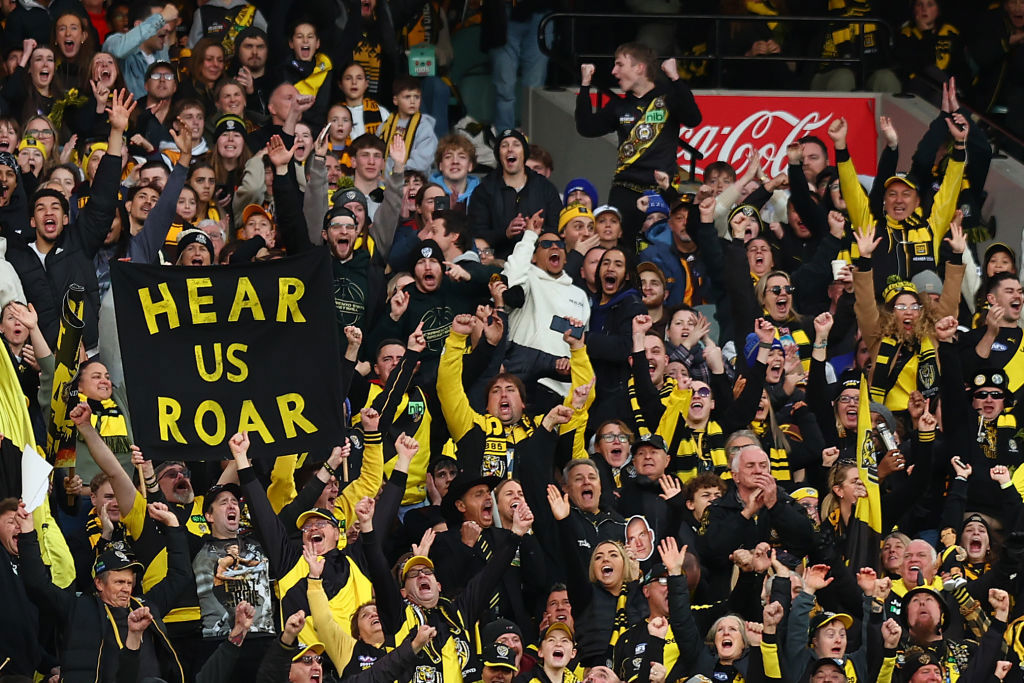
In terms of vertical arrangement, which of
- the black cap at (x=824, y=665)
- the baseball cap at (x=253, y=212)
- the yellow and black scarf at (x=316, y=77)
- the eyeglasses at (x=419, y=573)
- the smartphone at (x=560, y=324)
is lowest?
the black cap at (x=824, y=665)

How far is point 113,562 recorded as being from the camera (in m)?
13.7

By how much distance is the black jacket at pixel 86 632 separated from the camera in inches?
526

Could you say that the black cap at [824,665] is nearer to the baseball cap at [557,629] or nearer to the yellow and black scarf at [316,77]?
the baseball cap at [557,629]

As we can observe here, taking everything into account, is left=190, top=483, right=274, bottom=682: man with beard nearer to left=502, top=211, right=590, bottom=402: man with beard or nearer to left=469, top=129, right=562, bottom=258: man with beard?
left=502, top=211, right=590, bottom=402: man with beard

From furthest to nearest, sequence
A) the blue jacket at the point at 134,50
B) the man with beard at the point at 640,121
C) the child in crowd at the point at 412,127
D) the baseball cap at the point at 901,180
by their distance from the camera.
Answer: the child in crowd at the point at 412,127
the baseball cap at the point at 901,180
the man with beard at the point at 640,121
the blue jacket at the point at 134,50

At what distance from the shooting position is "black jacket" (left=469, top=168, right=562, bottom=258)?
56.8 ft

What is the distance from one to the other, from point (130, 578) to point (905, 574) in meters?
4.86

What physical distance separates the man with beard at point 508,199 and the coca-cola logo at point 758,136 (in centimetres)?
280

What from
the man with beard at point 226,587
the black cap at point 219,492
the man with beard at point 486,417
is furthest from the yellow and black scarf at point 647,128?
the man with beard at point 226,587

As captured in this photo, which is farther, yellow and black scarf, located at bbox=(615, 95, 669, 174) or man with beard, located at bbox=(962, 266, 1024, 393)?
yellow and black scarf, located at bbox=(615, 95, 669, 174)

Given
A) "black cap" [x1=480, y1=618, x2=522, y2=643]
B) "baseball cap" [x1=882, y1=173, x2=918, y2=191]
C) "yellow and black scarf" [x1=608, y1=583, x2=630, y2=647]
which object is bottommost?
"yellow and black scarf" [x1=608, y1=583, x2=630, y2=647]

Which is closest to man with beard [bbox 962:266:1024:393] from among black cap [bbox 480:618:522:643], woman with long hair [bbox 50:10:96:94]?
black cap [bbox 480:618:522:643]

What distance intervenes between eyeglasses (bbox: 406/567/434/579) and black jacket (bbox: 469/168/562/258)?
10.9 feet

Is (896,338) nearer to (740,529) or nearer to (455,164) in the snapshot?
(740,529)
